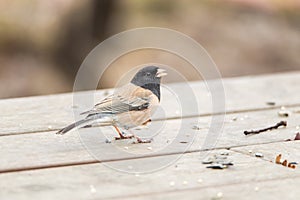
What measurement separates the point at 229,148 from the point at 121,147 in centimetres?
37

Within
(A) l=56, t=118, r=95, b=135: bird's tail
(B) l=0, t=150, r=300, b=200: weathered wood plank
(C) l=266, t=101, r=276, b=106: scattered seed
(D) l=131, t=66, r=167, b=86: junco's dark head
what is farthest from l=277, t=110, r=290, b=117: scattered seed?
(A) l=56, t=118, r=95, b=135: bird's tail

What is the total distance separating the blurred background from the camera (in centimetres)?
708

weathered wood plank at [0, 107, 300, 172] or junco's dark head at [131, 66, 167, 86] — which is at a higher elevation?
junco's dark head at [131, 66, 167, 86]

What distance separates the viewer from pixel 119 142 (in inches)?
96.0

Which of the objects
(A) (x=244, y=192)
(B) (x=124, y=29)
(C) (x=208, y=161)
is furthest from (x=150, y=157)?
(B) (x=124, y=29)

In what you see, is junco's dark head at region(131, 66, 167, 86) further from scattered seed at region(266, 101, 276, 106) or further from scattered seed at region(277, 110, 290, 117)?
scattered seed at region(266, 101, 276, 106)

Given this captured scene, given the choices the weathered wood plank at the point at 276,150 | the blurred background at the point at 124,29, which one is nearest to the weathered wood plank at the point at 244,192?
the weathered wood plank at the point at 276,150

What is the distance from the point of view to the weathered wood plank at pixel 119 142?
2.18 meters

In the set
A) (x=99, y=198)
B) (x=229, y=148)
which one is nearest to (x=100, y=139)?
(x=229, y=148)

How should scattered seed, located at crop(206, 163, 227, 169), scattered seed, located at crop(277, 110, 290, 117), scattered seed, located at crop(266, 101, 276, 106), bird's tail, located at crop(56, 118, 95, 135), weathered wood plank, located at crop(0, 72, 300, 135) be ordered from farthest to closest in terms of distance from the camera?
scattered seed, located at crop(266, 101, 276, 106), scattered seed, located at crop(277, 110, 290, 117), weathered wood plank, located at crop(0, 72, 300, 135), bird's tail, located at crop(56, 118, 95, 135), scattered seed, located at crop(206, 163, 227, 169)

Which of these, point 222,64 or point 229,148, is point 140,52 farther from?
point 229,148

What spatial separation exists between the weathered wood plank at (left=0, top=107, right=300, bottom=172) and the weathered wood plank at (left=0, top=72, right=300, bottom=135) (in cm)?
15

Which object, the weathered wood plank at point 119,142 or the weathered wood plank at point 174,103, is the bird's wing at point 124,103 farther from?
the weathered wood plank at point 174,103

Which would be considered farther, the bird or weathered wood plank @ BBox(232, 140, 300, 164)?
the bird
